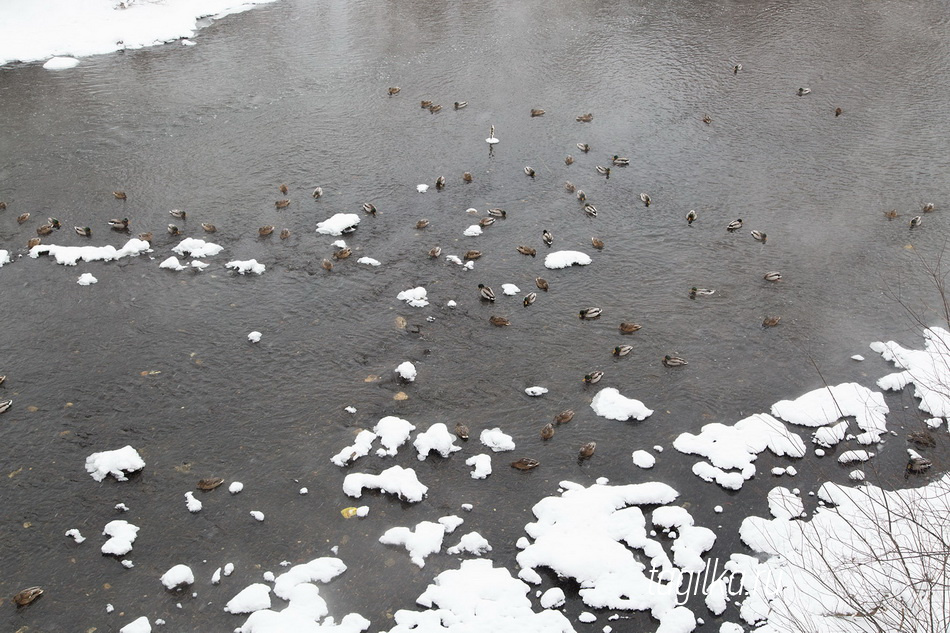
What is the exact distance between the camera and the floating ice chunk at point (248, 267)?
10703 mm

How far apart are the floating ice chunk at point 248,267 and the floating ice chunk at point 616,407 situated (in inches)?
212

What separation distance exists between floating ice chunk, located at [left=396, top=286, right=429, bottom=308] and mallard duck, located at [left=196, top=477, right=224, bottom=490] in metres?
3.64

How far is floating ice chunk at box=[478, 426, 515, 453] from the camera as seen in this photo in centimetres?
802

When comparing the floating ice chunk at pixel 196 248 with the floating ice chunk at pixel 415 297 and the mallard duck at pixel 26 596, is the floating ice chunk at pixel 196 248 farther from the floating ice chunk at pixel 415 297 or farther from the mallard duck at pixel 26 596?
the mallard duck at pixel 26 596

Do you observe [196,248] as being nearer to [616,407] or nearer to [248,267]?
[248,267]

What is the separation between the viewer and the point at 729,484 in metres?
7.54

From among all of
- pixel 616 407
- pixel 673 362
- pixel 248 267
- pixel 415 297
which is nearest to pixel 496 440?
pixel 616 407

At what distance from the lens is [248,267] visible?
10727 millimetres

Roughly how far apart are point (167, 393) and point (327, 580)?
353 cm

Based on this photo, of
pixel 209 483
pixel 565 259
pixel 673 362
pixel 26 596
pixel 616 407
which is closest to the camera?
pixel 26 596

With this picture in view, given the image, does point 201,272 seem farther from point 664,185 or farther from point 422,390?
point 664,185

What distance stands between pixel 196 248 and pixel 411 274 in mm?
3414

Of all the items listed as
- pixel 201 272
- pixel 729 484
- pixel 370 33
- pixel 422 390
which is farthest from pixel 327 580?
pixel 370 33

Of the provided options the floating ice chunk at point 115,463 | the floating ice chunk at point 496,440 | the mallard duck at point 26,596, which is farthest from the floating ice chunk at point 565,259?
the mallard duck at point 26,596
